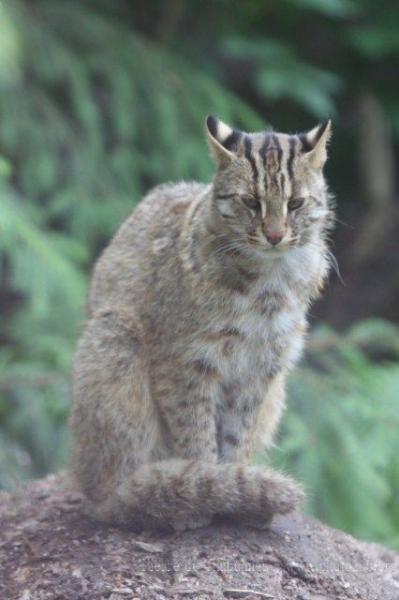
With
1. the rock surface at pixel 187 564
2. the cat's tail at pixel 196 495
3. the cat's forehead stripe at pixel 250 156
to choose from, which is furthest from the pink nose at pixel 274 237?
the rock surface at pixel 187 564

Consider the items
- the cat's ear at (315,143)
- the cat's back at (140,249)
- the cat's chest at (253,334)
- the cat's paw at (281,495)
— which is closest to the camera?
the cat's paw at (281,495)

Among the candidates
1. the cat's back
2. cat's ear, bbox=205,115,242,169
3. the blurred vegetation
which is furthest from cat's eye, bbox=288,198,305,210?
the blurred vegetation

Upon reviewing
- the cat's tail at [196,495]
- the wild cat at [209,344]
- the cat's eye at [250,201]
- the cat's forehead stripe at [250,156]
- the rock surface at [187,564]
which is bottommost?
the rock surface at [187,564]

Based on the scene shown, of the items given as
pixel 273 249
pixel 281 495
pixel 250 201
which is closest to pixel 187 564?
pixel 281 495

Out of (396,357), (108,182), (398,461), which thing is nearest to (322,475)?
(398,461)

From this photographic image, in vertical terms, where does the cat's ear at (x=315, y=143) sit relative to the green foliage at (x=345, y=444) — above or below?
above

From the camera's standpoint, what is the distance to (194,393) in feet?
18.2

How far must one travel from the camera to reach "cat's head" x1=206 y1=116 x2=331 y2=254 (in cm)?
521

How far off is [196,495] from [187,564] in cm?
30

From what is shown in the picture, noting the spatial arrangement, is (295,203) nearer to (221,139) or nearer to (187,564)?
(221,139)

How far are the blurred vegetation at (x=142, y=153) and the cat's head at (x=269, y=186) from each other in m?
1.07

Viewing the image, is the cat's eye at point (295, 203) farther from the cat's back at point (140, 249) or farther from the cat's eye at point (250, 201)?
the cat's back at point (140, 249)

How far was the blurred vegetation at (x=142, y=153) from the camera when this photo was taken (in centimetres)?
831

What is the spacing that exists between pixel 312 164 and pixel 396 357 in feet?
26.0
